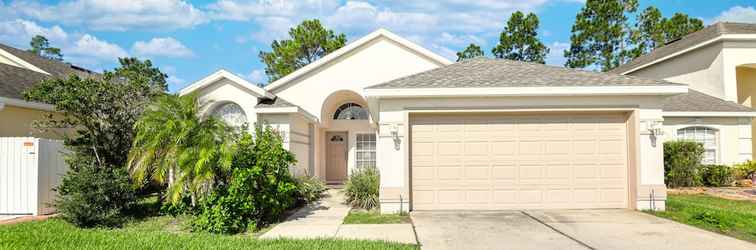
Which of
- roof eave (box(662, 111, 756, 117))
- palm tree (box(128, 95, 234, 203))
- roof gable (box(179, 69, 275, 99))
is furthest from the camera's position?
roof eave (box(662, 111, 756, 117))

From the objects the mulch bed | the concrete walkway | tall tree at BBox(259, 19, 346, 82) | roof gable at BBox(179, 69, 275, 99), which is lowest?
the concrete walkway

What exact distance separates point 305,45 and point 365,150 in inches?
565

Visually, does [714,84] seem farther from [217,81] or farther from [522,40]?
[217,81]

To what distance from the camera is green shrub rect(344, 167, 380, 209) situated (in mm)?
10484

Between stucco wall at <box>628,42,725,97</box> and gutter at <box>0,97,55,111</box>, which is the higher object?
stucco wall at <box>628,42,725,97</box>

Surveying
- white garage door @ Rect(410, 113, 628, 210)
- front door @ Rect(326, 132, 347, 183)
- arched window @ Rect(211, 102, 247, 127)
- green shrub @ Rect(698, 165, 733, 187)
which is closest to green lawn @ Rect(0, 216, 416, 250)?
white garage door @ Rect(410, 113, 628, 210)

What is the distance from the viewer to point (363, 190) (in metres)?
10.7

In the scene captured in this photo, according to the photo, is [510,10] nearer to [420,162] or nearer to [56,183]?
[420,162]

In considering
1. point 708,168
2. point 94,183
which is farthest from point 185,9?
point 708,168

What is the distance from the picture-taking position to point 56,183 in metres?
9.65

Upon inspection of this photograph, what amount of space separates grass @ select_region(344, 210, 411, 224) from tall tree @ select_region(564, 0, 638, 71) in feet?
84.8

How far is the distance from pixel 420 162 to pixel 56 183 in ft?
25.4

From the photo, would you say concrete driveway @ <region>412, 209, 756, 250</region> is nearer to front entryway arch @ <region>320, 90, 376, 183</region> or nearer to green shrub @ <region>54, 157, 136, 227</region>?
green shrub @ <region>54, 157, 136, 227</region>

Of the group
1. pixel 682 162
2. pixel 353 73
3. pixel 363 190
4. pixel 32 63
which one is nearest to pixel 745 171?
pixel 682 162
